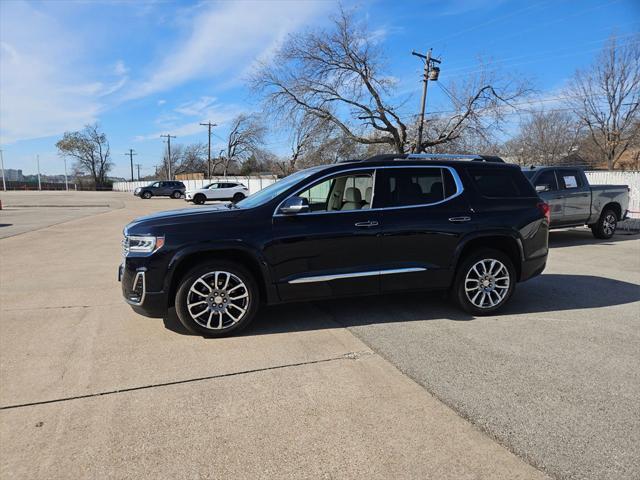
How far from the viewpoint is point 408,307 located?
17.9ft

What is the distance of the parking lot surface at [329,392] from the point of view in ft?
8.38

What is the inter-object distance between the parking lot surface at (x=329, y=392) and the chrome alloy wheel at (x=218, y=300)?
22cm

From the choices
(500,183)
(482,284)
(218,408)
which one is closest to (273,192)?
(218,408)

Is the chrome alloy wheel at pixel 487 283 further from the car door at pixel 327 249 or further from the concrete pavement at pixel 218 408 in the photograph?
the concrete pavement at pixel 218 408

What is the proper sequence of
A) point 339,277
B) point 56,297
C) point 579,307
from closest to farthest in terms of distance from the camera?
point 339,277 < point 579,307 < point 56,297

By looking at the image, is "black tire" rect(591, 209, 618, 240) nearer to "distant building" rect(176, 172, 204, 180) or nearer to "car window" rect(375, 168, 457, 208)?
"car window" rect(375, 168, 457, 208)

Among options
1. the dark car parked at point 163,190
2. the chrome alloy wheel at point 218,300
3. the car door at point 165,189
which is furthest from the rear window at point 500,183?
the car door at point 165,189

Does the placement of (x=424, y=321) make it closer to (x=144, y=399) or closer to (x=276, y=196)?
(x=276, y=196)

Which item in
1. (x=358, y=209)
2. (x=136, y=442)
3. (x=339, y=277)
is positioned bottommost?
(x=136, y=442)

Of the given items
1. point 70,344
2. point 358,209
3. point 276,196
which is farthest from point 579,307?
point 70,344

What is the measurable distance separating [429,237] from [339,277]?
113 centimetres

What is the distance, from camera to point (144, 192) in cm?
4600

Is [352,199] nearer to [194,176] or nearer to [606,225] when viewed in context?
[606,225]

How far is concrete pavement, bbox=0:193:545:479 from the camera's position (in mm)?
2520
